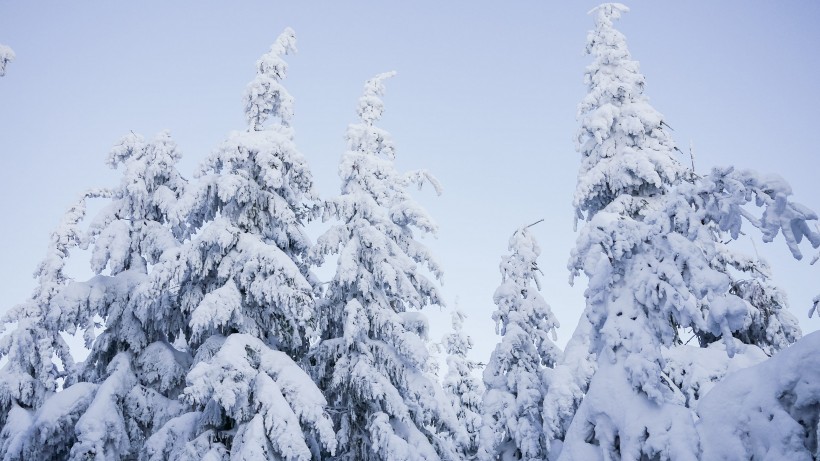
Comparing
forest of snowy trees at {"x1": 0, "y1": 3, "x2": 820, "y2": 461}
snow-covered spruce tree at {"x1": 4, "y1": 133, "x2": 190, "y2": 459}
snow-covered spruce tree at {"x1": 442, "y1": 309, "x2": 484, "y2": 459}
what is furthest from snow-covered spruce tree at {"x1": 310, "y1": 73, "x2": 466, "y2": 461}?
snow-covered spruce tree at {"x1": 442, "y1": 309, "x2": 484, "y2": 459}

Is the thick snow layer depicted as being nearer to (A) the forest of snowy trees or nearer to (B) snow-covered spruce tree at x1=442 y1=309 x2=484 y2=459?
(A) the forest of snowy trees

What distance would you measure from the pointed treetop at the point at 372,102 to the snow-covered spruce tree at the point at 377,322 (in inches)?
25.1

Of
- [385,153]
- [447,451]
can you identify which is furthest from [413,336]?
[385,153]

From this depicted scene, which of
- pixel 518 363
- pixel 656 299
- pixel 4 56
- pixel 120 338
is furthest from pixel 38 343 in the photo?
pixel 656 299

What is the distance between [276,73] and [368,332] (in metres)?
8.15

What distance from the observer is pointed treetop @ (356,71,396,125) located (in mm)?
17909

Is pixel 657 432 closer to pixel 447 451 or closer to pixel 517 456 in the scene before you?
pixel 447 451

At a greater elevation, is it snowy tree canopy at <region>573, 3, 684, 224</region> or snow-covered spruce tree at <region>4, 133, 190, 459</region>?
snowy tree canopy at <region>573, 3, 684, 224</region>

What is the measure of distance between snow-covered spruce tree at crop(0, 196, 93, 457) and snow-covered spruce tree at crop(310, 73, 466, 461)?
8.50 metres

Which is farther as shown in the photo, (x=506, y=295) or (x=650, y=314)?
(x=506, y=295)

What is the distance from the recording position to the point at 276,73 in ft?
53.3

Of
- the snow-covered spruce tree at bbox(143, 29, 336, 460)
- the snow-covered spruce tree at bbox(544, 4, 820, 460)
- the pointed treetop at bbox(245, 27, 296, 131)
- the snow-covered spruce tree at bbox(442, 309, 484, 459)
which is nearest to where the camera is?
the snow-covered spruce tree at bbox(544, 4, 820, 460)

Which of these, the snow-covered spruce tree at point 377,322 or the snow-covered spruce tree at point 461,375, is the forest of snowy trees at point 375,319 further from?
the snow-covered spruce tree at point 461,375

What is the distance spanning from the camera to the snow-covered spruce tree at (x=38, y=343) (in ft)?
55.5
